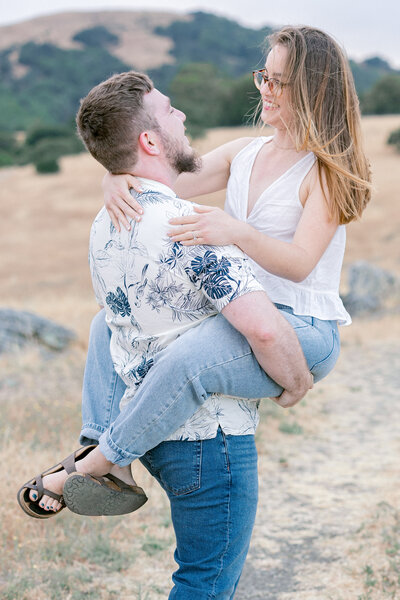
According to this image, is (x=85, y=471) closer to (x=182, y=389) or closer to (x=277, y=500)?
(x=182, y=389)

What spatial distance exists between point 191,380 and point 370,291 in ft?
31.4

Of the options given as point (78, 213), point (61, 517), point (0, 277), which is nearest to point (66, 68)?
point (78, 213)

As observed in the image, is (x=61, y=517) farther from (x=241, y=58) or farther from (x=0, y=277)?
(x=241, y=58)

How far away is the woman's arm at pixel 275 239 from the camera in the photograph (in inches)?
85.5

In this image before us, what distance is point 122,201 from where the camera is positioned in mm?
2256

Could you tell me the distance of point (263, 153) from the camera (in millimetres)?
2691

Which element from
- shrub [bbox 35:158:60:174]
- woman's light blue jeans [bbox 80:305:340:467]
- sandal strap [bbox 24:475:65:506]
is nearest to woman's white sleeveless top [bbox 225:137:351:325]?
woman's light blue jeans [bbox 80:305:340:467]

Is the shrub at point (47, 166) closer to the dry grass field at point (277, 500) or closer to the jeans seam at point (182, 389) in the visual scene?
the dry grass field at point (277, 500)

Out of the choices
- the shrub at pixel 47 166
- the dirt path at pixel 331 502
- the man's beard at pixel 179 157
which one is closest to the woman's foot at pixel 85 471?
the man's beard at pixel 179 157

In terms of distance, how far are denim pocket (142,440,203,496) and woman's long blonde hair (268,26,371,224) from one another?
89 cm

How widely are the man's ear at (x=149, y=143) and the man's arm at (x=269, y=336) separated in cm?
57

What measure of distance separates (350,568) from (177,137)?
2.77 m

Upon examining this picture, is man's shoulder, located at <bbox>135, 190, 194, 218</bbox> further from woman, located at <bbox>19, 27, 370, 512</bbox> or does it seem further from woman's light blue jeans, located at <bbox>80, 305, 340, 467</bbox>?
woman's light blue jeans, located at <bbox>80, 305, 340, 467</bbox>

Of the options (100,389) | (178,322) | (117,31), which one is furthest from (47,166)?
(117,31)
